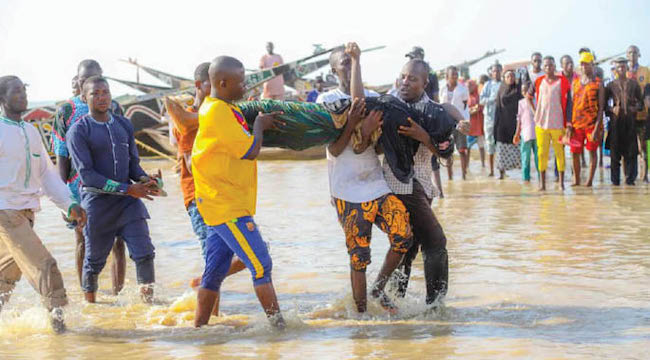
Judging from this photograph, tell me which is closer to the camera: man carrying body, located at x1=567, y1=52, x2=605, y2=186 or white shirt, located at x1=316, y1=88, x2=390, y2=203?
white shirt, located at x1=316, y1=88, x2=390, y2=203

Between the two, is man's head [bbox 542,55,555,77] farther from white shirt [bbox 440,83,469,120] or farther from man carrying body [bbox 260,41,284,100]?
man carrying body [bbox 260,41,284,100]

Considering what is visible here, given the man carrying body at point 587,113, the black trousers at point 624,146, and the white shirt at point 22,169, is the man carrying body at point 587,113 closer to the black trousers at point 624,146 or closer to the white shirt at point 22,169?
the black trousers at point 624,146

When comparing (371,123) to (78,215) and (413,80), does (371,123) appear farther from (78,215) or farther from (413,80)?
(78,215)

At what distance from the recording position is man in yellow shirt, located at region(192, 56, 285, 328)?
15.3ft

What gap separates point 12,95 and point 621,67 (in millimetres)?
9616

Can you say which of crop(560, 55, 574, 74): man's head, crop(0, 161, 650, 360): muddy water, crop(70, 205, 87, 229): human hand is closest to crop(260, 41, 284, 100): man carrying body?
crop(560, 55, 574, 74): man's head

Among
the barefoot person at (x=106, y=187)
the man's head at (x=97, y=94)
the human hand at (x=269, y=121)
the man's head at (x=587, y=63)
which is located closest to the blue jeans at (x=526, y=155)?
the man's head at (x=587, y=63)

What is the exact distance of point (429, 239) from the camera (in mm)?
5352

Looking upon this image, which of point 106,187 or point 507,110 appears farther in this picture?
point 507,110

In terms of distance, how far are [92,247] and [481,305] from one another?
276 centimetres

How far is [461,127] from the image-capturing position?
17.4 feet

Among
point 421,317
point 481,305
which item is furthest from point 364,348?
point 481,305

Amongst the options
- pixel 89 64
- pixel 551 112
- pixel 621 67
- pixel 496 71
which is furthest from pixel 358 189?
pixel 496 71

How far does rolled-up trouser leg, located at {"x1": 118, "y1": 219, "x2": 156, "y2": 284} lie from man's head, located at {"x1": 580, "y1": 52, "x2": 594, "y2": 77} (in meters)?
8.41
